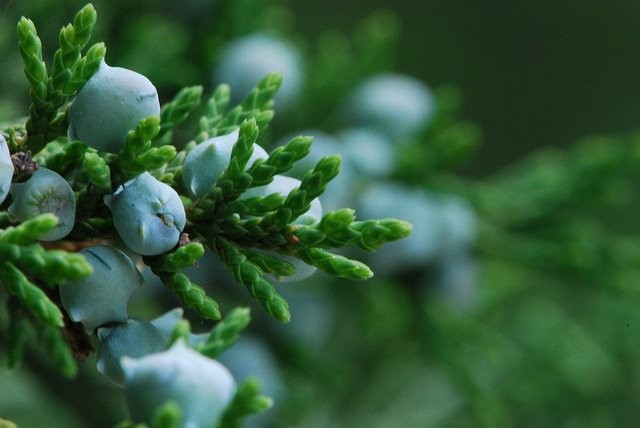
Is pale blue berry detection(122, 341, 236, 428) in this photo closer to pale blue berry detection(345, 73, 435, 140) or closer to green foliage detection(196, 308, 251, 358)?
green foliage detection(196, 308, 251, 358)

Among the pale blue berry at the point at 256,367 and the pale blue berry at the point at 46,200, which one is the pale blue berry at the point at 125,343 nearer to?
the pale blue berry at the point at 46,200

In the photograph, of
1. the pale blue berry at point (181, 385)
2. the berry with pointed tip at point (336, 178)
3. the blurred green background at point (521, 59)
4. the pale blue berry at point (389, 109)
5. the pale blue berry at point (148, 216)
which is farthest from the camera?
the blurred green background at point (521, 59)

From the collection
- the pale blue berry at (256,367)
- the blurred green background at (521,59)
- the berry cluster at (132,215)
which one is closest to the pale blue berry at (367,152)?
the pale blue berry at (256,367)

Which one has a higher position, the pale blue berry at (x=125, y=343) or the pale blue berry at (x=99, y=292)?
the pale blue berry at (x=99, y=292)

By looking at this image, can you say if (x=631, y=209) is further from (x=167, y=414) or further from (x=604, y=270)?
(x=167, y=414)

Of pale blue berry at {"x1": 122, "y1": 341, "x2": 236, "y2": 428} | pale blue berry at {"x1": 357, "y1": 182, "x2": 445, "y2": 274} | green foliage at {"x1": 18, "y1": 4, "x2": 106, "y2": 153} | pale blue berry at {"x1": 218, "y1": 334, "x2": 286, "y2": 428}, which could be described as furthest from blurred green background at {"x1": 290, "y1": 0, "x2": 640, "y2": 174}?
pale blue berry at {"x1": 122, "y1": 341, "x2": 236, "y2": 428}

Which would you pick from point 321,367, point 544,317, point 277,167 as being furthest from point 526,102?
point 277,167
